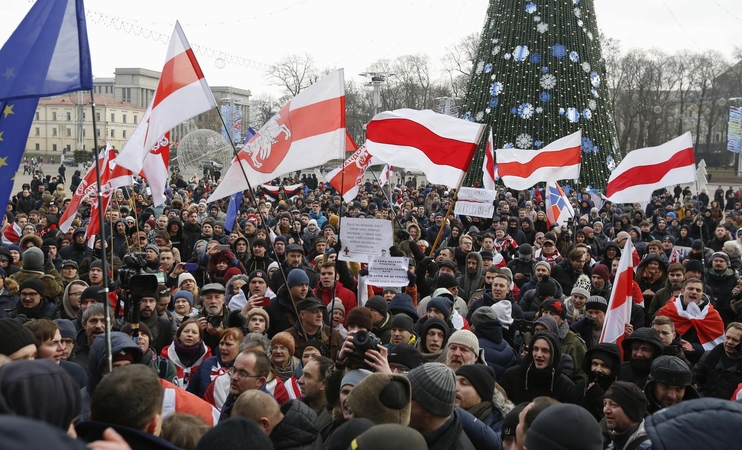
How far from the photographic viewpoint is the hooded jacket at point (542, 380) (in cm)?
546

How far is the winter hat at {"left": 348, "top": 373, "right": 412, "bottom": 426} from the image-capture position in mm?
3289

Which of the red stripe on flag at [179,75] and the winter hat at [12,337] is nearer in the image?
the winter hat at [12,337]

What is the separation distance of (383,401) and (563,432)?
769mm

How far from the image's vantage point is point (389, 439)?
8.21 feet

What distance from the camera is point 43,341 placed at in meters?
4.75

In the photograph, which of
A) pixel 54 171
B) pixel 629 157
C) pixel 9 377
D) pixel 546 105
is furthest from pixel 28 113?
pixel 54 171

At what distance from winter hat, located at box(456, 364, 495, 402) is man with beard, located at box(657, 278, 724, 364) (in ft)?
10.6

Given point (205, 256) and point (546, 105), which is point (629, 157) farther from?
point (546, 105)

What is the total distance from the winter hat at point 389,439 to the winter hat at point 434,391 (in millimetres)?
936

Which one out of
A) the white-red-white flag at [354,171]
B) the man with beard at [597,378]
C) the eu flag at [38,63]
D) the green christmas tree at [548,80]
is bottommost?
the man with beard at [597,378]

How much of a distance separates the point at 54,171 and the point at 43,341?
198 ft

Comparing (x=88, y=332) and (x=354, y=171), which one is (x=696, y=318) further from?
(x=354, y=171)

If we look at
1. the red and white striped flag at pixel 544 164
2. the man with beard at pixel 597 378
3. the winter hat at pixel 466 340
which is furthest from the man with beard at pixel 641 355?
the red and white striped flag at pixel 544 164

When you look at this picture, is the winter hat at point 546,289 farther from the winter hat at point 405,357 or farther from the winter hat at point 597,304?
the winter hat at point 405,357
